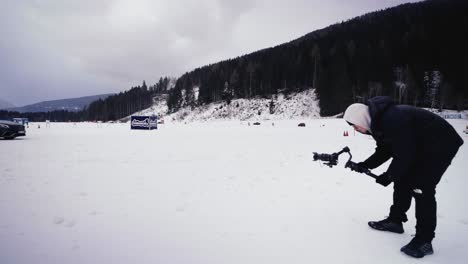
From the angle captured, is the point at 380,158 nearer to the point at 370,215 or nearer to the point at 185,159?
the point at 370,215

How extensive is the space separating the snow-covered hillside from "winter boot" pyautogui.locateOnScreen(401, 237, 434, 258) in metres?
58.3

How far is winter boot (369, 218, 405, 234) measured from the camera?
3.02 meters

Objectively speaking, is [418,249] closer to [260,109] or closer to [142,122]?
[142,122]

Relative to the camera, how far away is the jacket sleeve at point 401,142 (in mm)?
2316

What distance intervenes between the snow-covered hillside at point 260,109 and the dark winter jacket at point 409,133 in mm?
58226

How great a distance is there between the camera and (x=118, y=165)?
684 centimetres

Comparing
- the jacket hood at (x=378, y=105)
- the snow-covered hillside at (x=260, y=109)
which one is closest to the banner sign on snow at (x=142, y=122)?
the jacket hood at (x=378, y=105)

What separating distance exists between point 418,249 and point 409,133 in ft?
4.20

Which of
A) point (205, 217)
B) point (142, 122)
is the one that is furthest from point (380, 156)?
point (142, 122)

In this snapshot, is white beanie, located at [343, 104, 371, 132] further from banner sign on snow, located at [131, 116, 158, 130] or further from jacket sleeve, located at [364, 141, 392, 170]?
banner sign on snow, located at [131, 116, 158, 130]

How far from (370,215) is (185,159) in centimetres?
590

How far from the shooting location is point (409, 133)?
2340mm

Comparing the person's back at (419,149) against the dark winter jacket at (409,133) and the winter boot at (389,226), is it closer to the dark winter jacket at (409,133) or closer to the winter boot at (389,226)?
the dark winter jacket at (409,133)

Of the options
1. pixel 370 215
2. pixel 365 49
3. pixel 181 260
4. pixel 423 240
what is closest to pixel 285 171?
pixel 370 215
